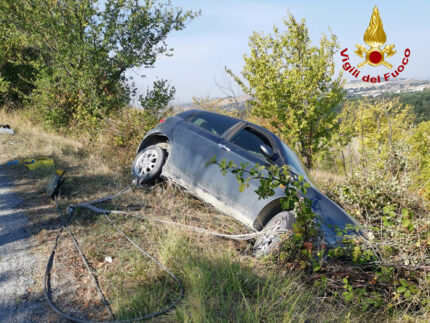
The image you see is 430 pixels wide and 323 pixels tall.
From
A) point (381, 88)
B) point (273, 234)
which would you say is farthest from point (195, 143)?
point (381, 88)

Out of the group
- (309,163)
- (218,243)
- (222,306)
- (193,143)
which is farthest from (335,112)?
(222,306)

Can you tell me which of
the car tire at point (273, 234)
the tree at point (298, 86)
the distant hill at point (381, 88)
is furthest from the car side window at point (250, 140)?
the tree at point (298, 86)

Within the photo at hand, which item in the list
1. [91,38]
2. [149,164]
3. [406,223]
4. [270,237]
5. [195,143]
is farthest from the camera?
[91,38]

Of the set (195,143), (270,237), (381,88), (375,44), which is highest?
(375,44)

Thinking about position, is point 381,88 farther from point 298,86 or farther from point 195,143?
point 298,86

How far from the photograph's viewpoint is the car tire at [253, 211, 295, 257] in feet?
13.4

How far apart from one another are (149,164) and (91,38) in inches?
254

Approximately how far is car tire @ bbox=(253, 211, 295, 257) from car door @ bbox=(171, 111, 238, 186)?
4.88 ft

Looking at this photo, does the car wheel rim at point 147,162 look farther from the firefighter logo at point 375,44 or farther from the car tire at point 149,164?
the firefighter logo at point 375,44

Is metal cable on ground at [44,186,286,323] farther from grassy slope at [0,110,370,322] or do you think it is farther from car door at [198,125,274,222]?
car door at [198,125,274,222]

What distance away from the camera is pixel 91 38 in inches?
417

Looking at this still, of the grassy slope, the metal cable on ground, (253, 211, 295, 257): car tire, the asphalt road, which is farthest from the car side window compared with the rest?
the asphalt road

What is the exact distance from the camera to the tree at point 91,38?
10703mm

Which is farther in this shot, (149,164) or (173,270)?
(149,164)
